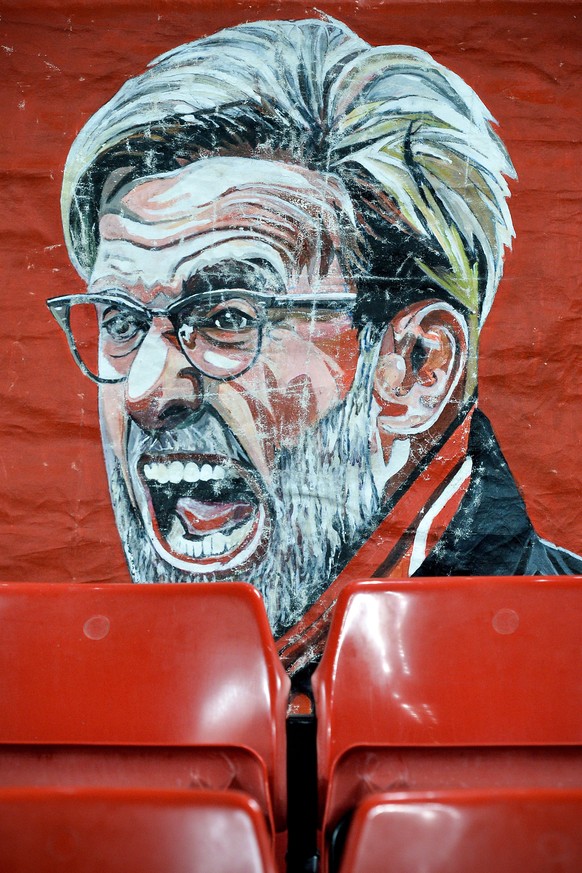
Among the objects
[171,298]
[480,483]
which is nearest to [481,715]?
[480,483]

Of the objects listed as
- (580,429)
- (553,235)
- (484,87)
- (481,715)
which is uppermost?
(484,87)

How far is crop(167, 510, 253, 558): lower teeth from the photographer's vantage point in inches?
65.0

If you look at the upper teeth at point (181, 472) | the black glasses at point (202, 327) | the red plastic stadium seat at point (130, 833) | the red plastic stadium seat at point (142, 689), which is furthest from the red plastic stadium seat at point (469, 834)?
the black glasses at point (202, 327)

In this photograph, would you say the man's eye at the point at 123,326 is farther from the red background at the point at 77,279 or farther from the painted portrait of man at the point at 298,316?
the red background at the point at 77,279

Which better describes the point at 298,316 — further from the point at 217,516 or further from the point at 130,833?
the point at 130,833

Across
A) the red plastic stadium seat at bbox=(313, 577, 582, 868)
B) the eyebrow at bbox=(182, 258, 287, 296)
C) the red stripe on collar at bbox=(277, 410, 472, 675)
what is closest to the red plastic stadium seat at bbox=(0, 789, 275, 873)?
the red plastic stadium seat at bbox=(313, 577, 582, 868)

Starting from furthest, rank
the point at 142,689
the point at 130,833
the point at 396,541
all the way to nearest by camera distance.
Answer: the point at 396,541, the point at 142,689, the point at 130,833

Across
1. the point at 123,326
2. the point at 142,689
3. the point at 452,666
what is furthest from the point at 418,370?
the point at 142,689

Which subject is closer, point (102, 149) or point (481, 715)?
point (481, 715)

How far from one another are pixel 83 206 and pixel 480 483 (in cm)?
106

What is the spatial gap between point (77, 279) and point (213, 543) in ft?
2.14

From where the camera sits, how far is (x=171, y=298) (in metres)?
1.68

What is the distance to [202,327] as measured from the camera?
1674 mm

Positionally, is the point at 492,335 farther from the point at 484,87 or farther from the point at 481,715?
the point at 481,715
